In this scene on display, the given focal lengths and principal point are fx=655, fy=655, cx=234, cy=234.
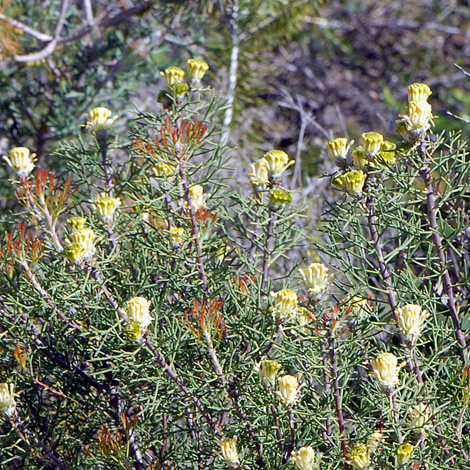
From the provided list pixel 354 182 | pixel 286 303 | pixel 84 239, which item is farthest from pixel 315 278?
pixel 84 239

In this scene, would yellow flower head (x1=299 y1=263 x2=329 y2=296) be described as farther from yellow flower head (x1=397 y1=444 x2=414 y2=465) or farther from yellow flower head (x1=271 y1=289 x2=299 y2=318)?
yellow flower head (x1=397 y1=444 x2=414 y2=465)

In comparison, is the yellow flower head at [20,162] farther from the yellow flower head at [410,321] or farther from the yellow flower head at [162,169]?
the yellow flower head at [410,321]

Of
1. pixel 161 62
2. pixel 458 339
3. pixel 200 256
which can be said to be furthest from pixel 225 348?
pixel 161 62

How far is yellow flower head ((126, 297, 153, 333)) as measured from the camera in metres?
1.01

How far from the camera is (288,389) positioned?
0.97m

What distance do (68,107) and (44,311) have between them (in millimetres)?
1910

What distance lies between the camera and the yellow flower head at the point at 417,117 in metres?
1.02

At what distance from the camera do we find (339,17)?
5.10m

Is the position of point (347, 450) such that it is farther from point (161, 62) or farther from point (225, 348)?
point (161, 62)

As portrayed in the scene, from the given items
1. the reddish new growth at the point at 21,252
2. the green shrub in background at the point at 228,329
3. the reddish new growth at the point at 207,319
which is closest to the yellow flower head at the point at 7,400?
the green shrub in background at the point at 228,329

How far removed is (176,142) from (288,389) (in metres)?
0.47

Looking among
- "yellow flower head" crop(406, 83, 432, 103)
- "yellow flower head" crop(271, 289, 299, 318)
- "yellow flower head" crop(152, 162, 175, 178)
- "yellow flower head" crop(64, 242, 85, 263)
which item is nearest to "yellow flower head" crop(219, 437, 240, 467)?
"yellow flower head" crop(271, 289, 299, 318)

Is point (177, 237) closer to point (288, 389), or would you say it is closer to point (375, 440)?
point (288, 389)

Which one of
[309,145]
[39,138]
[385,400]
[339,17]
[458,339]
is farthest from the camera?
[339,17]
